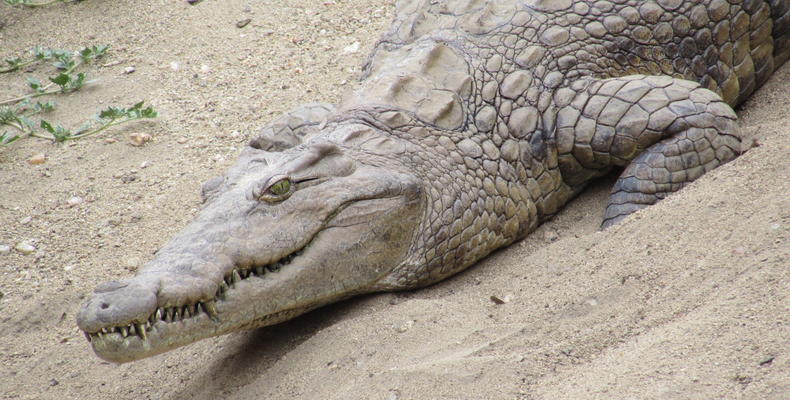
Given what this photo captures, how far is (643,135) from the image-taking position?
4293mm

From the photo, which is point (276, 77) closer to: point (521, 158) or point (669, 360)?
point (521, 158)

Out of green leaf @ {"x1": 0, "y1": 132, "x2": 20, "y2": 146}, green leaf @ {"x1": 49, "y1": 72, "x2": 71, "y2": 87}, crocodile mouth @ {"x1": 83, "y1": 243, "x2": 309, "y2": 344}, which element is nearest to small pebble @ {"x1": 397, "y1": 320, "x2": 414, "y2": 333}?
crocodile mouth @ {"x1": 83, "y1": 243, "x2": 309, "y2": 344}

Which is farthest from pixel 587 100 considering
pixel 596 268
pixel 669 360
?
pixel 669 360

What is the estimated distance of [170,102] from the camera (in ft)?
21.1

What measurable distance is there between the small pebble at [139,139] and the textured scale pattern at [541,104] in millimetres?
2106

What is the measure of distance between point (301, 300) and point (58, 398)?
1.34 m

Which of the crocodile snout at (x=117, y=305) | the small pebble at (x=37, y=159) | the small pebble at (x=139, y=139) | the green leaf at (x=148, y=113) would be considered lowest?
the small pebble at (x=37, y=159)

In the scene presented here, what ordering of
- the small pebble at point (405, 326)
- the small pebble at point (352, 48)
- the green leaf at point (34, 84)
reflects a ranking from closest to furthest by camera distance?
the small pebble at point (405, 326) → the small pebble at point (352, 48) → the green leaf at point (34, 84)

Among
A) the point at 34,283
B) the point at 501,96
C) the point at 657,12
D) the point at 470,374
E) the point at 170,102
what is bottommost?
the point at 34,283

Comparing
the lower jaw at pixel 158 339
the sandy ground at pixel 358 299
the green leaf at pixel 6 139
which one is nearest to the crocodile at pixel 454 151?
the lower jaw at pixel 158 339

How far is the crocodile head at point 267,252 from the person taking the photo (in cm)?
326

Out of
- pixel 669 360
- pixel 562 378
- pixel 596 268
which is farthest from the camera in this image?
pixel 596 268

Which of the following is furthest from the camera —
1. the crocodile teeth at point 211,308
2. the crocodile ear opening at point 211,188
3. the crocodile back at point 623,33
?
the crocodile back at point 623,33

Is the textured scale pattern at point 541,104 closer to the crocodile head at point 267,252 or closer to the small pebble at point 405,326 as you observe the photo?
the crocodile head at point 267,252
